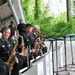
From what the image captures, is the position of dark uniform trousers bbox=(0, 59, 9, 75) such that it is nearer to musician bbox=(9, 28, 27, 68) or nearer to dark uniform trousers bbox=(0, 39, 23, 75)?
dark uniform trousers bbox=(0, 39, 23, 75)

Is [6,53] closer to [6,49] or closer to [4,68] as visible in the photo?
[6,49]

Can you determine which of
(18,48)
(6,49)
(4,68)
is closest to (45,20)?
(18,48)

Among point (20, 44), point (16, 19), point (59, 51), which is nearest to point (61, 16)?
point (16, 19)

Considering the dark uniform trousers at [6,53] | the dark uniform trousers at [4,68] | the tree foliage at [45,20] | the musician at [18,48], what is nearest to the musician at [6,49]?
the dark uniform trousers at [6,53]

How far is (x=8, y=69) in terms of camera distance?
25.3 ft

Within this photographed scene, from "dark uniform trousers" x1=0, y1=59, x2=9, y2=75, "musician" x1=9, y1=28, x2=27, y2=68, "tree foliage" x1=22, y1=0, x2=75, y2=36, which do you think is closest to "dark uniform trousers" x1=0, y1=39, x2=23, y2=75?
"musician" x1=9, y1=28, x2=27, y2=68

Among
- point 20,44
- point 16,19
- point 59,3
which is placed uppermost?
point 59,3

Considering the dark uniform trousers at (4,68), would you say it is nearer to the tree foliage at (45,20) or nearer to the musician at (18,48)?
the musician at (18,48)

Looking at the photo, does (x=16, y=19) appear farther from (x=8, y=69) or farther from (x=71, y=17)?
(x=8, y=69)

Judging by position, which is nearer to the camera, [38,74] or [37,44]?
[38,74]

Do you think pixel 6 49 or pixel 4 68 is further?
pixel 6 49

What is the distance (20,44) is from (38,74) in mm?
2292

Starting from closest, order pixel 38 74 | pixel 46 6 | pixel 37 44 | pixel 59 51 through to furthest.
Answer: pixel 38 74 → pixel 37 44 → pixel 59 51 → pixel 46 6

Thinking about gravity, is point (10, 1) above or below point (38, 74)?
above
